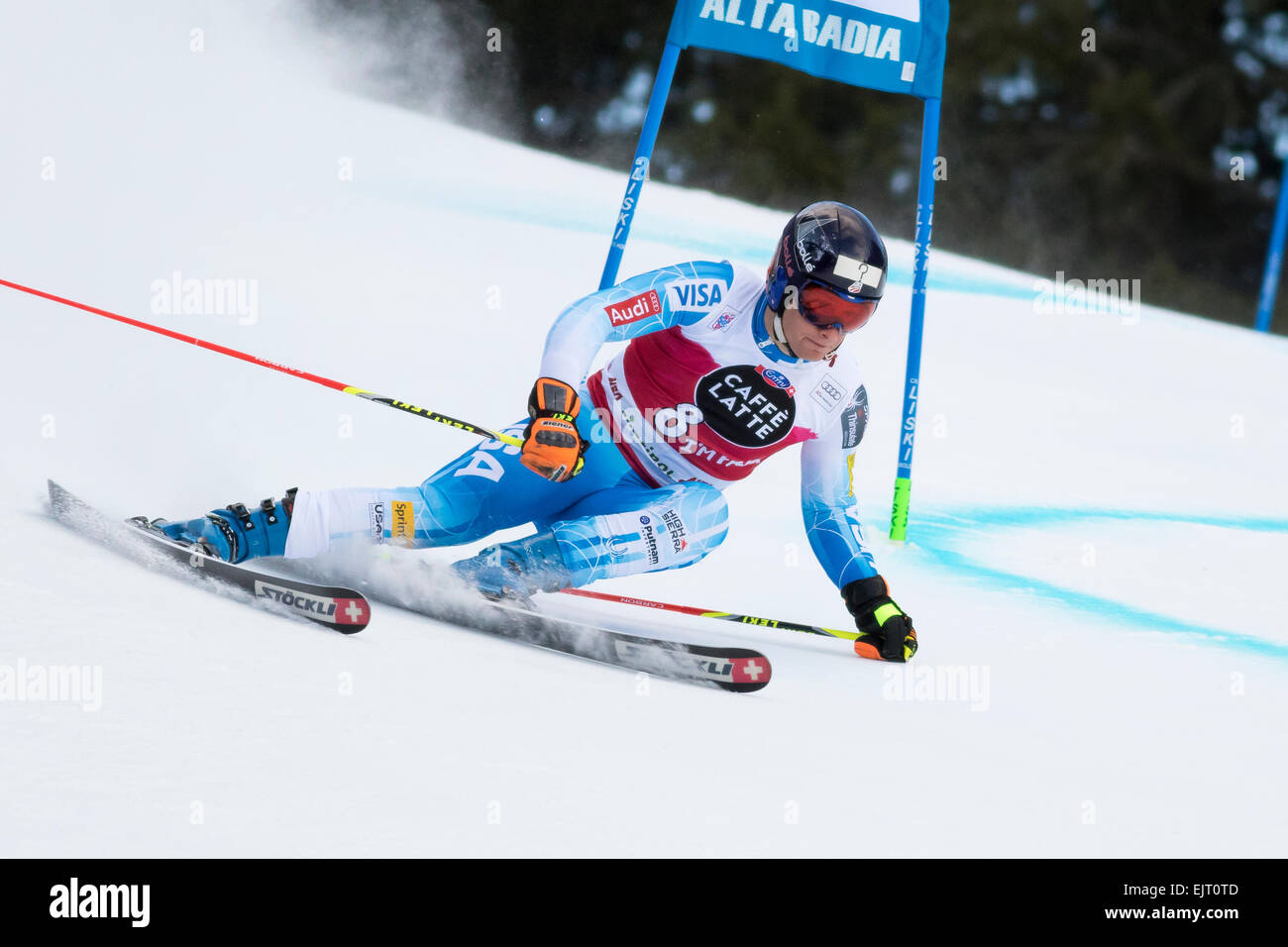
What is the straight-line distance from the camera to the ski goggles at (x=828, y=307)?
3090 millimetres

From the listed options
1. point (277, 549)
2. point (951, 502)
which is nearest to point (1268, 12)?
point (951, 502)

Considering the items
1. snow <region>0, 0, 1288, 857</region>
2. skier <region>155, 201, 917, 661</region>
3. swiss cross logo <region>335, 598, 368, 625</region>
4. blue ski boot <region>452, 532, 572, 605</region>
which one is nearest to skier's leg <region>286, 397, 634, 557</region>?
skier <region>155, 201, 917, 661</region>

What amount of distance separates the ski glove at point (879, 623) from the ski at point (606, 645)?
547 millimetres

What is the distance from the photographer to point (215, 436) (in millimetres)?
4246

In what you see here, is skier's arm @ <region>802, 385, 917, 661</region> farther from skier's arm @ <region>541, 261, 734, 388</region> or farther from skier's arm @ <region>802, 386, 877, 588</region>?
skier's arm @ <region>541, 261, 734, 388</region>

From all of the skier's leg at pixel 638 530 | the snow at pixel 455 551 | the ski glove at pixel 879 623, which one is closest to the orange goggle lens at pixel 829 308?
the skier's leg at pixel 638 530

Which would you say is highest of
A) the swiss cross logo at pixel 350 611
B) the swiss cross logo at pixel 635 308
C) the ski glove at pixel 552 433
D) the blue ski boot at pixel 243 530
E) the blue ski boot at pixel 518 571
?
the swiss cross logo at pixel 635 308

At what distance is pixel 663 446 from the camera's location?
3371 millimetres

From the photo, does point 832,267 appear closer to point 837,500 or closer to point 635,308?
point 635,308

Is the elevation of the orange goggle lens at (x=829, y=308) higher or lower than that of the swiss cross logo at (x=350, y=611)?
higher

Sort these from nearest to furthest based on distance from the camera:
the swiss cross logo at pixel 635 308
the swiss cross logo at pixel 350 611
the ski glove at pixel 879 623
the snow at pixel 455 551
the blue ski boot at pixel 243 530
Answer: the snow at pixel 455 551
the swiss cross logo at pixel 350 611
the blue ski boot at pixel 243 530
the swiss cross logo at pixel 635 308
the ski glove at pixel 879 623

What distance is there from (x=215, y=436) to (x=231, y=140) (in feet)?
14.1

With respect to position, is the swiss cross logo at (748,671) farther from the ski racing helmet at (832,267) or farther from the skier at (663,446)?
the ski racing helmet at (832,267)

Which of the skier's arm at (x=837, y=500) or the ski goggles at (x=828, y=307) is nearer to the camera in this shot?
the ski goggles at (x=828, y=307)
